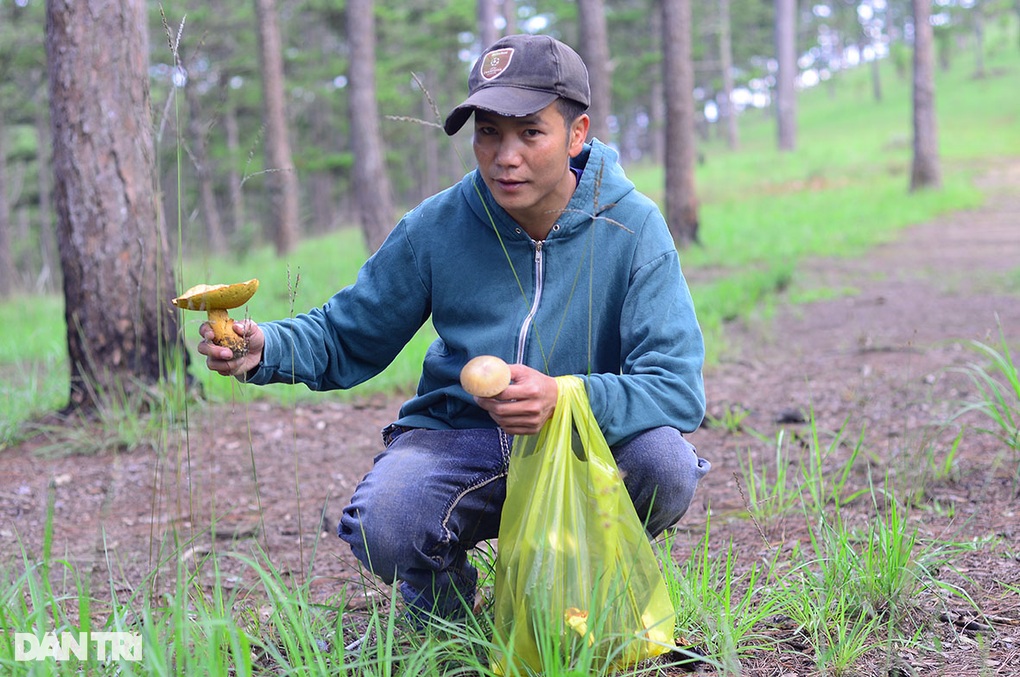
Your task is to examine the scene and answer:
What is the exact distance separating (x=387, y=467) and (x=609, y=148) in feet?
3.23

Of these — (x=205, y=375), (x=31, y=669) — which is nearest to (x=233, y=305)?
(x=31, y=669)

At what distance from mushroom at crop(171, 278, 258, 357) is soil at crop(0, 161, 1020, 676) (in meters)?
0.24

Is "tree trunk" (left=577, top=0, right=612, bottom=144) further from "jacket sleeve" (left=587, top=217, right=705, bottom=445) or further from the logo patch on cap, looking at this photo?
"jacket sleeve" (left=587, top=217, right=705, bottom=445)

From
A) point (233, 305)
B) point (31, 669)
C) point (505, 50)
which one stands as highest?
point (505, 50)

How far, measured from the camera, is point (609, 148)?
254cm

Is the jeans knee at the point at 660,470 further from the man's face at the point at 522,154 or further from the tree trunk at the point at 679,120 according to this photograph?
the tree trunk at the point at 679,120

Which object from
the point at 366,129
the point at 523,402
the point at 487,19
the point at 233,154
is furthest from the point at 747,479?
the point at 233,154

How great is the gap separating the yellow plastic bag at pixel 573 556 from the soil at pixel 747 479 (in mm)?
195

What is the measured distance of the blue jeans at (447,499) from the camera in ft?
7.04

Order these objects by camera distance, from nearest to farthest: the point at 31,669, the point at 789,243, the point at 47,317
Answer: the point at 31,669 → the point at 47,317 → the point at 789,243

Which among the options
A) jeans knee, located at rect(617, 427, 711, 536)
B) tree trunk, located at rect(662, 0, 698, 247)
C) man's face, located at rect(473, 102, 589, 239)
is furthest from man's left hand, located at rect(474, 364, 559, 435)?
tree trunk, located at rect(662, 0, 698, 247)

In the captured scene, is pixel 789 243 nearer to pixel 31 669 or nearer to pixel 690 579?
pixel 690 579

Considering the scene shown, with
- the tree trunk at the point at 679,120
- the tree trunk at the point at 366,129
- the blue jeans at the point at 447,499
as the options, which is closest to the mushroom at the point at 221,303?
the blue jeans at the point at 447,499

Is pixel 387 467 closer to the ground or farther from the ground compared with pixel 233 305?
closer to the ground
